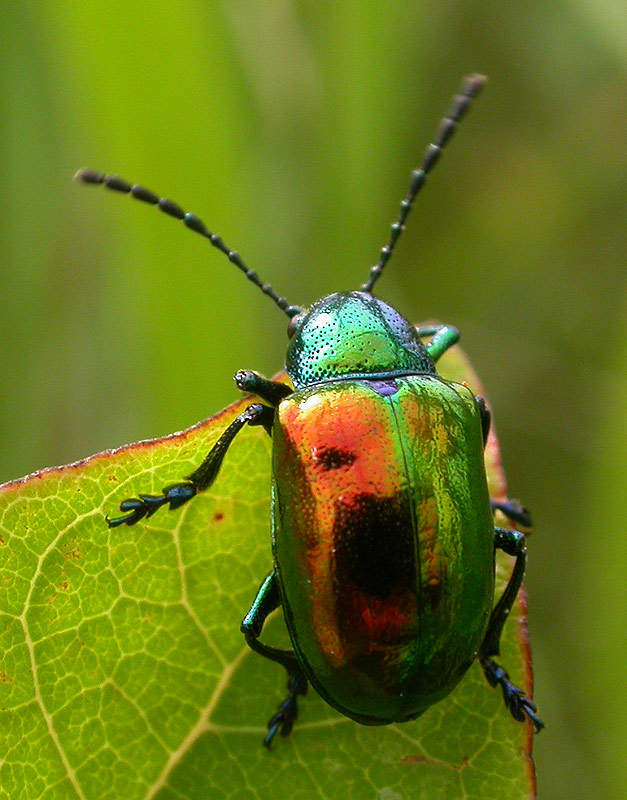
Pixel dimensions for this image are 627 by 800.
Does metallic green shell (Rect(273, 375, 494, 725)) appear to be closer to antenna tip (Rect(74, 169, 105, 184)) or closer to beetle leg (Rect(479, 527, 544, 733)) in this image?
beetle leg (Rect(479, 527, 544, 733))

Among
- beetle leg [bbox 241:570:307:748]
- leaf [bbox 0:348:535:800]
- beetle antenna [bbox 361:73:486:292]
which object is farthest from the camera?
beetle antenna [bbox 361:73:486:292]

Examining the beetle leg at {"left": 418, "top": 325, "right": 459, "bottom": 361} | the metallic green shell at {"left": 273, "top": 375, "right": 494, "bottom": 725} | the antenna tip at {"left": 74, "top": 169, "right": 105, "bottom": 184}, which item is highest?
the antenna tip at {"left": 74, "top": 169, "right": 105, "bottom": 184}

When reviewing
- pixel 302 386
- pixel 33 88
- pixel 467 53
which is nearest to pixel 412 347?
pixel 302 386

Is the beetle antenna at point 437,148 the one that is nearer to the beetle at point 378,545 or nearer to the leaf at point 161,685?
the beetle at point 378,545

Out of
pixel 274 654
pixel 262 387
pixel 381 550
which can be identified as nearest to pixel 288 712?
pixel 274 654

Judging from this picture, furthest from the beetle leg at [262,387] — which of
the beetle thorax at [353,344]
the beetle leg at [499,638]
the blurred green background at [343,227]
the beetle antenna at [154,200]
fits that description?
the blurred green background at [343,227]

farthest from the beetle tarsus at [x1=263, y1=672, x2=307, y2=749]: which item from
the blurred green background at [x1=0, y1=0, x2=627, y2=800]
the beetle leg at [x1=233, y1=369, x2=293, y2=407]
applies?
the blurred green background at [x1=0, y1=0, x2=627, y2=800]

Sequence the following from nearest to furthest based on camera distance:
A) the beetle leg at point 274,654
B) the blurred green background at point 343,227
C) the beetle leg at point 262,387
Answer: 1. the beetle leg at point 274,654
2. the beetle leg at point 262,387
3. the blurred green background at point 343,227

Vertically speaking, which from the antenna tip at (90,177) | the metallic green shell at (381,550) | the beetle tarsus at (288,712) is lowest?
the beetle tarsus at (288,712)
